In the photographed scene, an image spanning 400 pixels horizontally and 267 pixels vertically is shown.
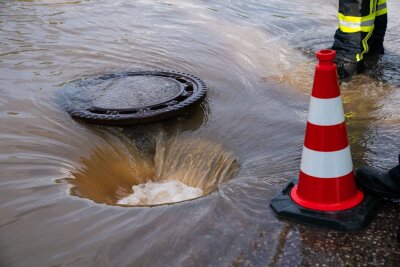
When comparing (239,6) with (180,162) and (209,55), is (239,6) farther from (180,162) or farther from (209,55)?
(180,162)

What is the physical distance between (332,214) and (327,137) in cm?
41

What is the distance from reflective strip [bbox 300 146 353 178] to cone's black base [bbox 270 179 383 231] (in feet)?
0.65

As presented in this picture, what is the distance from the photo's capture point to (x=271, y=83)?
15.7ft

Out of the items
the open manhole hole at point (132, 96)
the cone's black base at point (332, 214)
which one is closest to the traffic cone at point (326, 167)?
the cone's black base at point (332, 214)

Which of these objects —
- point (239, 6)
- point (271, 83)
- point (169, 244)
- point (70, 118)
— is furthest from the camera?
point (239, 6)

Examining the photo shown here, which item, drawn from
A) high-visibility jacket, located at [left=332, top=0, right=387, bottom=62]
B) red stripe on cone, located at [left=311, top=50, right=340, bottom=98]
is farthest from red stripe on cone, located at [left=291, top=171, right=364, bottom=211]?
high-visibility jacket, located at [left=332, top=0, right=387, bottom=62]

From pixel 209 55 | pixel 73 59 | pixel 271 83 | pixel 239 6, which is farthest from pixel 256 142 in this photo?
pixel 239 6

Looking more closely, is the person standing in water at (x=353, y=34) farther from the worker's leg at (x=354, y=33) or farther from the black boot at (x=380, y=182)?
the black boot at (x=380, y=182)

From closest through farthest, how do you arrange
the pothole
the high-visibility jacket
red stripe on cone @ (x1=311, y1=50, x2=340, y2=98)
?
red stripe on cone @ (x1=311, y1=50, x2=340, y2=98) < the pothole < the high-visibility jacket

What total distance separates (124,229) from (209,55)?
3.51 meters

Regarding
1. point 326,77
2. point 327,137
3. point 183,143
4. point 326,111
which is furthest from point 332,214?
point 183,143

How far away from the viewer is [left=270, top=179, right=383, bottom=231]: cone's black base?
2412mm

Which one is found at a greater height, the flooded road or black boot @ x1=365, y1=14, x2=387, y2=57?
black boot @ x1=365, y1=14, x2=387, y2=57

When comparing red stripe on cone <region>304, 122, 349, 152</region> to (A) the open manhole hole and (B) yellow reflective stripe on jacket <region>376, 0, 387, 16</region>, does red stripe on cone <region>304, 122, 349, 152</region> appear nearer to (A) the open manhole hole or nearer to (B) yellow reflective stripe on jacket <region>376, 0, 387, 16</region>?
(A) the open manhole hole
